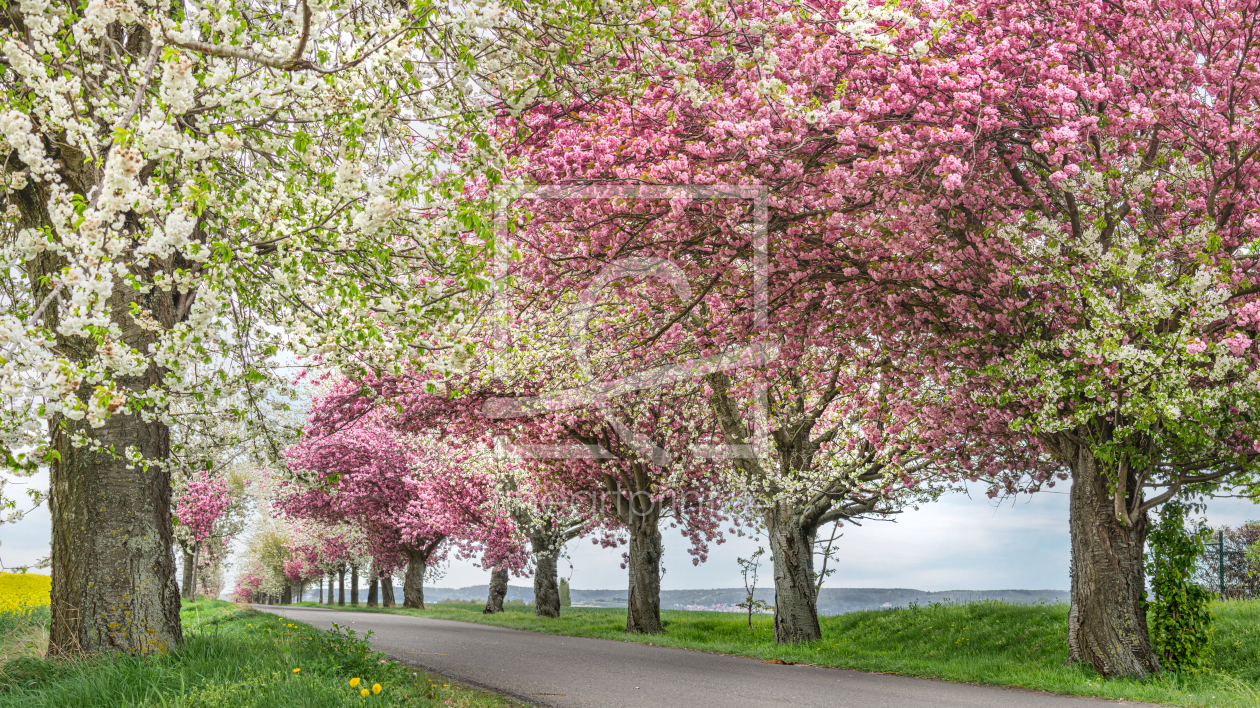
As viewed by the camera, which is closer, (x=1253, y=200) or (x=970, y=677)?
(x=1253, y=200)

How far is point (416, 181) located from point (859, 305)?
7.71 metres

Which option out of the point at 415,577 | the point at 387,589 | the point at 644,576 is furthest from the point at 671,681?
the point at 387,589

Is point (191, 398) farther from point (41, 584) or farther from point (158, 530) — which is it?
point (41, 584)

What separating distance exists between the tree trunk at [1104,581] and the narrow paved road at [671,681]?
5.21 ft

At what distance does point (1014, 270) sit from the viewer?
965 cm

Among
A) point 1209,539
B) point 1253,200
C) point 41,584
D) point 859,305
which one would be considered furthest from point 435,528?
point 1253,200

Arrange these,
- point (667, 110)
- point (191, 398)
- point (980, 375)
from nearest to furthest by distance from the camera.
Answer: point (191, 398)
point (667, 110)
point (980, 375)

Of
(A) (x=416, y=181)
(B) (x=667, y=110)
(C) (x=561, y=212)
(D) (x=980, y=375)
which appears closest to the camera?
(A) (x=416, y=181)

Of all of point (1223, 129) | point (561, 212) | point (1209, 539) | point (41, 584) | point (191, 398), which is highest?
point (1223, 129)

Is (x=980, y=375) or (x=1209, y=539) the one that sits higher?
(x=980, y=375)

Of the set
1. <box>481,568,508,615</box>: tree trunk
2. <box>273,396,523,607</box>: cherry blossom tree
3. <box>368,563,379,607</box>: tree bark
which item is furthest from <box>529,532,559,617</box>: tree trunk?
<box>368,563,379,607</box>: tree bark

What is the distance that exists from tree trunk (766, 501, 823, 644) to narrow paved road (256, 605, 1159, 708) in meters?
2.20

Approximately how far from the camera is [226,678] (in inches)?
259

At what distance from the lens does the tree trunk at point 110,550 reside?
25.0 feet
